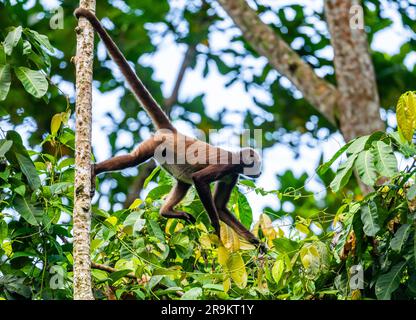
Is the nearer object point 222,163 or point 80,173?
point 80,173

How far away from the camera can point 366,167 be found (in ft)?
14.1

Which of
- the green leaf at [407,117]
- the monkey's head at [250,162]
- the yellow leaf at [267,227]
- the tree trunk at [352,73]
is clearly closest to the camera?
the green leaf at [407,117]

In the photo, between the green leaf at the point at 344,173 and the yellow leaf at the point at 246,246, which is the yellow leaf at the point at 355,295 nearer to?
the green leaf at the point at 344,173

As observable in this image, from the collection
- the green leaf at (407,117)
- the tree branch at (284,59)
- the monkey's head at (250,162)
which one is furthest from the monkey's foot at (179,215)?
the tree branch at (284,59)

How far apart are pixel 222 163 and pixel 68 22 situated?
500cm

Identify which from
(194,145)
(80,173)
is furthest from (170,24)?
(80,173)

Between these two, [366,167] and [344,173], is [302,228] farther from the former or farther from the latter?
[366,167]

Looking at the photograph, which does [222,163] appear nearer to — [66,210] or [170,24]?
[66,210]

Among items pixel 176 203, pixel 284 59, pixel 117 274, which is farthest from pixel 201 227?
pixel 284 59

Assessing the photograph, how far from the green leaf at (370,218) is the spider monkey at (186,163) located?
166cm

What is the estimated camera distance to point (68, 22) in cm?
1086

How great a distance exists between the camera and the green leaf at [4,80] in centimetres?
476

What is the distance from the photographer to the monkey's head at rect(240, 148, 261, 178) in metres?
6.98

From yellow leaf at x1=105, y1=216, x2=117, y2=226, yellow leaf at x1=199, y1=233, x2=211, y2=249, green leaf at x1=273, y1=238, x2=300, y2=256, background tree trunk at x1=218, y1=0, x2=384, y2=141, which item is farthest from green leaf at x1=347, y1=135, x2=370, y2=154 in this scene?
background tree trunk at x1=218, y1=0, x2=384, y2=141
